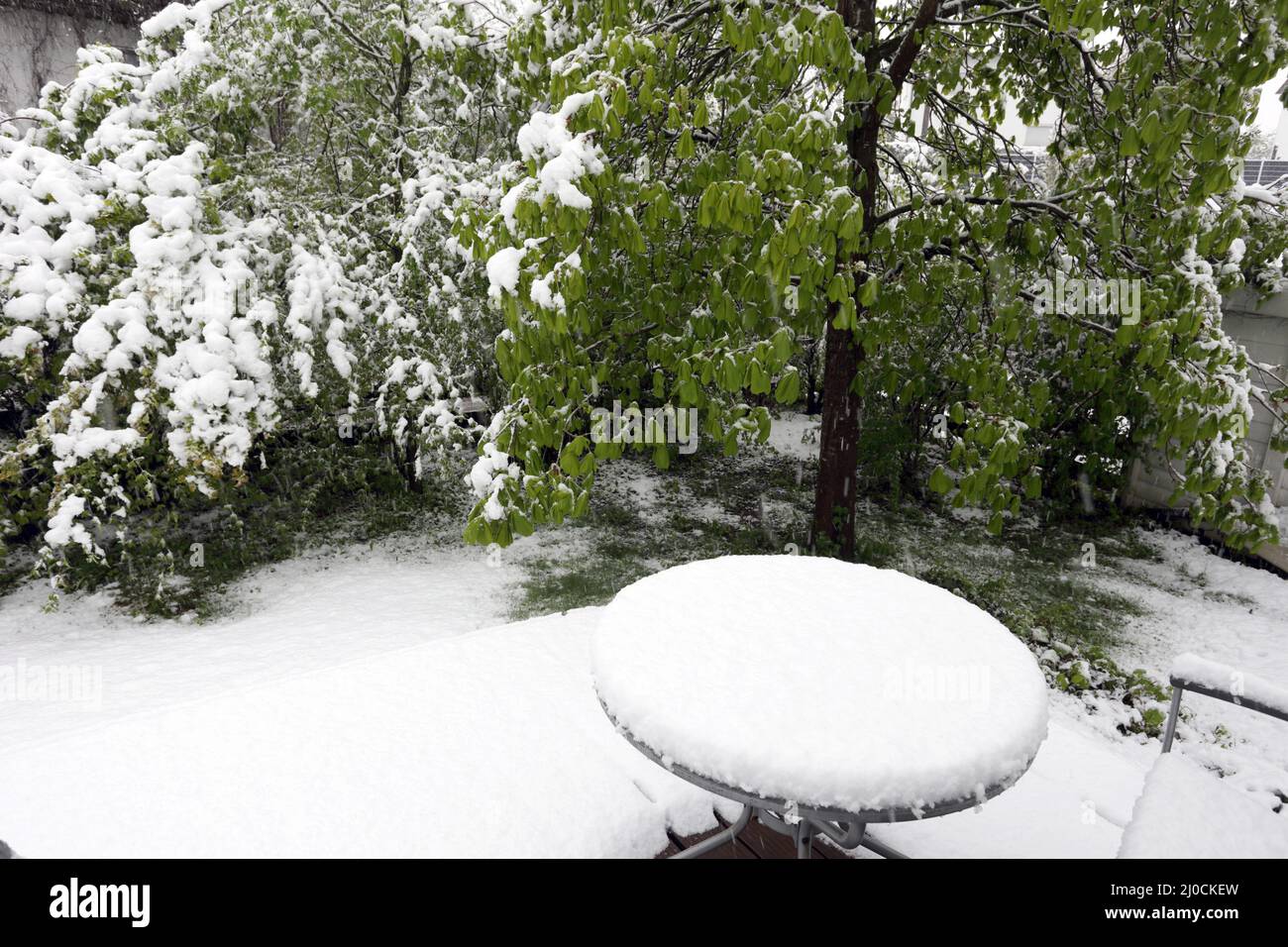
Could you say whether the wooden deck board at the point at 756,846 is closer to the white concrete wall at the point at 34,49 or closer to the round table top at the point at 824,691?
the round table top at the point at 824,691

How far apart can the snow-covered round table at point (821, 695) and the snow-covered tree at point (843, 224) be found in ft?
3.97

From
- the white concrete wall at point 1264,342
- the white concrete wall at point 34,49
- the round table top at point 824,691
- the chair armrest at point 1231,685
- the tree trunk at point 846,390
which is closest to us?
the round table top at point 824,691

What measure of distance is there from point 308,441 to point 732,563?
18.8ft

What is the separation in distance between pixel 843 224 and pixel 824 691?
210 centimetres

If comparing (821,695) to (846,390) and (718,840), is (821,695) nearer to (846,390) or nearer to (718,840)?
(718,840)

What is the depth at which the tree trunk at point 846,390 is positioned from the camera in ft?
14.6

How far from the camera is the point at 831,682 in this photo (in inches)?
66.6

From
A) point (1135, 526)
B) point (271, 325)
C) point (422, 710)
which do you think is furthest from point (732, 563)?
point (1135, 526)

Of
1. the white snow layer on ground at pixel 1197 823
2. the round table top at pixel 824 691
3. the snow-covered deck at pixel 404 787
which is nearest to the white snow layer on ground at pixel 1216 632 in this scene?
the snow-covered deck at pixel 404 787

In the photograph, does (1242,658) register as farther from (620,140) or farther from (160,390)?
(160,390)

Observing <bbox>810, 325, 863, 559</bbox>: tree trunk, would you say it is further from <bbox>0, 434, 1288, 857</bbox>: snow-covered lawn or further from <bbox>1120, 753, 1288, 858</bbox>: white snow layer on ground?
<bbox>1120, 753, 1288, 858</bbox>: white snow layer on ground

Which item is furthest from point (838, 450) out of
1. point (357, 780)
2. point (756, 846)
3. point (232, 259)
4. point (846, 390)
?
point (232, 259)

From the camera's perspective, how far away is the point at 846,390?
526cm

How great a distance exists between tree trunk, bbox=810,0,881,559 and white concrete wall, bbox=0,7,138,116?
1138cm
